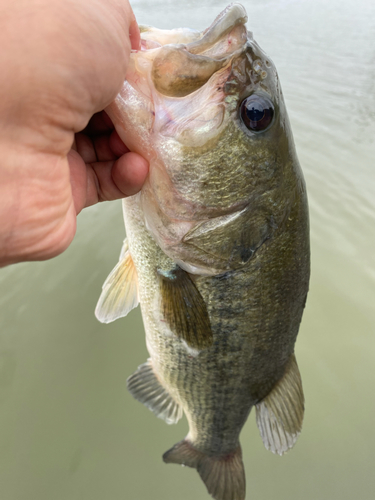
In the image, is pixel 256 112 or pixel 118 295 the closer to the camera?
pixel 256 112

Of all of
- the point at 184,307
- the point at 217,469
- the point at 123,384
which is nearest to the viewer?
the point at 184,307

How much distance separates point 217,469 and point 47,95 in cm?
180

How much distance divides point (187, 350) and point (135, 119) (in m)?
0.96

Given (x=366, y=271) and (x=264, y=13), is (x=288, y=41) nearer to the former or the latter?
(x=264, y=13)

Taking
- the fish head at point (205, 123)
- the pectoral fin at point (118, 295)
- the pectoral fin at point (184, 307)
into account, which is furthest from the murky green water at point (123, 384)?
the fish head at point (205, 123)

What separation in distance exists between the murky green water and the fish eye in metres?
1.90

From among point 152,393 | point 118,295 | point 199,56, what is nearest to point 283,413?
point 152,393

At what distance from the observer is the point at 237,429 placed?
161 cm

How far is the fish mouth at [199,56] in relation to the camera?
803mm

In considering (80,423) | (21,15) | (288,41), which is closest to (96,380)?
(80,423)

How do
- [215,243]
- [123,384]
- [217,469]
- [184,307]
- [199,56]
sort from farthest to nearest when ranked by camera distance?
[123,384] → [217,469] → [184,307] → [215,243] → [199,56]

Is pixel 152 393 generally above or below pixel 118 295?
below

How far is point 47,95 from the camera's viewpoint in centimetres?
57

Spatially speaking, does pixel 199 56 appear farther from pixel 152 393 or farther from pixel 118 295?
pixel 152 393
